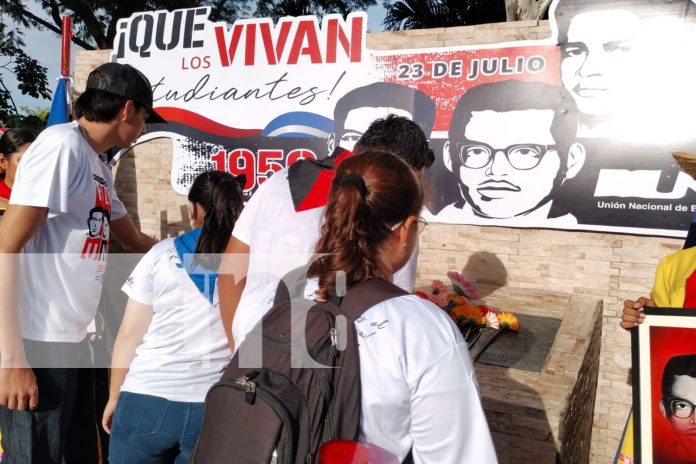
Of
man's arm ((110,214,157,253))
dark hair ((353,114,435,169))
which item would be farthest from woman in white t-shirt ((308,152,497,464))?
man's arm ((110,214,157,253))

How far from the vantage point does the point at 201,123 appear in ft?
18.2

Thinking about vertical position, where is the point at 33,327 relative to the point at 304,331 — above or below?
below

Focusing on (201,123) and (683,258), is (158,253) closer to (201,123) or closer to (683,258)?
(683,258)

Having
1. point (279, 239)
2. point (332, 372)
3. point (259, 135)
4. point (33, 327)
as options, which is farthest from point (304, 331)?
point (259, 135)

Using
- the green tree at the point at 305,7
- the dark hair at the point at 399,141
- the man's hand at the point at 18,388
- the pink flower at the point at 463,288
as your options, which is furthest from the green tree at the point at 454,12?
the man's hand at the point at 18,388

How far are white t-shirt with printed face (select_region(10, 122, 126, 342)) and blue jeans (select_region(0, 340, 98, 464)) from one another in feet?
0.17

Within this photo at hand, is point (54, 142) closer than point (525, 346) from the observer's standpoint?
Yes

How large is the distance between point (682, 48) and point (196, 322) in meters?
3.80

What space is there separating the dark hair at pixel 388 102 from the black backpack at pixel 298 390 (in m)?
3.73

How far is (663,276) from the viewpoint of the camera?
2.39 m

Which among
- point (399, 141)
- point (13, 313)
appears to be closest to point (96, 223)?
point (13, 313)

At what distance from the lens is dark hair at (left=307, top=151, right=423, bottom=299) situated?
3.85 ft

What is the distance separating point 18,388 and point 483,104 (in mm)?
3778

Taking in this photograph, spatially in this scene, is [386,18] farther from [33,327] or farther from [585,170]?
[33,327]
